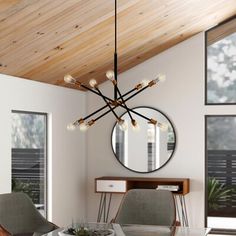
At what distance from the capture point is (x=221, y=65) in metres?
7.78

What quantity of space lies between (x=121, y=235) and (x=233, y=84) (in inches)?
151

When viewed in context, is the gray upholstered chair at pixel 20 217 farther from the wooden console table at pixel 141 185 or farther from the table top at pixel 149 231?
the wooden console table at pixel 141 185

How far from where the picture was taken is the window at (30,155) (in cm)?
626

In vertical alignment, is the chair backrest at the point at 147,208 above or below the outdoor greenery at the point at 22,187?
below

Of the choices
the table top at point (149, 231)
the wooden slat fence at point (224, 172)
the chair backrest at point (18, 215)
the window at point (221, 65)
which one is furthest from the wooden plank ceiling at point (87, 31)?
the table top at point (149, 231)

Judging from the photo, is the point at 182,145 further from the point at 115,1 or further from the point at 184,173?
the point at 115,1

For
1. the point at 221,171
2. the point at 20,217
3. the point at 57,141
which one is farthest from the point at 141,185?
the point at 20,217

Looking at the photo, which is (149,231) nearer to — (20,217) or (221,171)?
(20,217)

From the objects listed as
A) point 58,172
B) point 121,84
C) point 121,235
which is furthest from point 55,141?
point 121,235

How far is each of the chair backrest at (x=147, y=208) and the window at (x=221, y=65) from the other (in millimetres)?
2292

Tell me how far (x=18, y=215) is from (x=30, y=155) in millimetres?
1269

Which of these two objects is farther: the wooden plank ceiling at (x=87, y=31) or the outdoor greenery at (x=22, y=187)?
the outdoor greenery at (x=22, y=187)

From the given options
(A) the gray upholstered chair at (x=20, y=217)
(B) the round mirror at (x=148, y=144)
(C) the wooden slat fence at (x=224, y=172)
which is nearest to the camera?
(A) the gray upholstered chair at (x=20, y=217)

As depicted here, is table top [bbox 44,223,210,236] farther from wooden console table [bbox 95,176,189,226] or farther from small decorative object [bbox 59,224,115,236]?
wooden console table [bbox 95,176,189,226]
